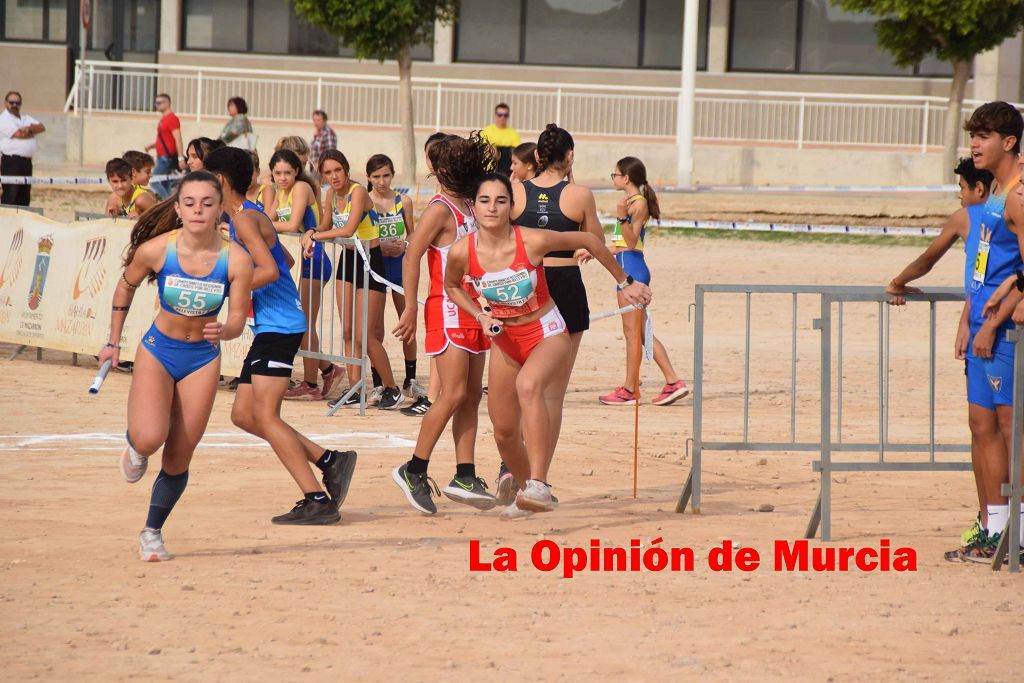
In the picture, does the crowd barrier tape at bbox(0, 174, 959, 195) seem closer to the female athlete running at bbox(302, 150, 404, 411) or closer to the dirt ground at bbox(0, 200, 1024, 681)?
the female athlete running at bbox(302, 150, 404, 411)

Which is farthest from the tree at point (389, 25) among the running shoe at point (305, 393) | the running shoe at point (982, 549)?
the running shoe at point (982, 549)

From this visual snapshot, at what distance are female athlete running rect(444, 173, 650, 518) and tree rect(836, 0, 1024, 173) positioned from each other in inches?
737

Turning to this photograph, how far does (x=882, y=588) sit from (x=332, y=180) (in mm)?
6168

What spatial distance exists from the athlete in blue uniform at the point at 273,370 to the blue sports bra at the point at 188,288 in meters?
0.47

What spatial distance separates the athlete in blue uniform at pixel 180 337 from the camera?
6.42 meters

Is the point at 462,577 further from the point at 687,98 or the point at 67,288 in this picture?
the point at 687,98

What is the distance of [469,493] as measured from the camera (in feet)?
25.2

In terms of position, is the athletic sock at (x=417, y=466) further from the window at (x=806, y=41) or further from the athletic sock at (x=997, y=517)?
the window at (x=806, y=41)

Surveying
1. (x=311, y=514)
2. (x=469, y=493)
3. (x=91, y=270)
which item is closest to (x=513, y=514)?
(x=469, y=493)

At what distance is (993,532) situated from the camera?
270 inches

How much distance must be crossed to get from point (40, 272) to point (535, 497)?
7.54m

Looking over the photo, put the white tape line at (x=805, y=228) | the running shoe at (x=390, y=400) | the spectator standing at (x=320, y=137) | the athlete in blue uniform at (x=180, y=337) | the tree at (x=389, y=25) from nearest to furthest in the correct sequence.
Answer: the athlete in blue uniform at (x=180, y=337) < the running shoe at (x=390, y=400) < the white tape line at (x=805, y=228) < the spectator standing at (x=320, y=137) < the tree at (x=389, y=25)

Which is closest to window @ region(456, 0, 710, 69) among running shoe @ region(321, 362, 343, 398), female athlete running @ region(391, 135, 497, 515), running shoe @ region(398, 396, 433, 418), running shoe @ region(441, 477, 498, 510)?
running shoe @ region(321, 362, 343, 398)

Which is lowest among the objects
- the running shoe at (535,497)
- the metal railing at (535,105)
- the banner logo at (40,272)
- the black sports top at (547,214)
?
the running shoe at (535,497)
